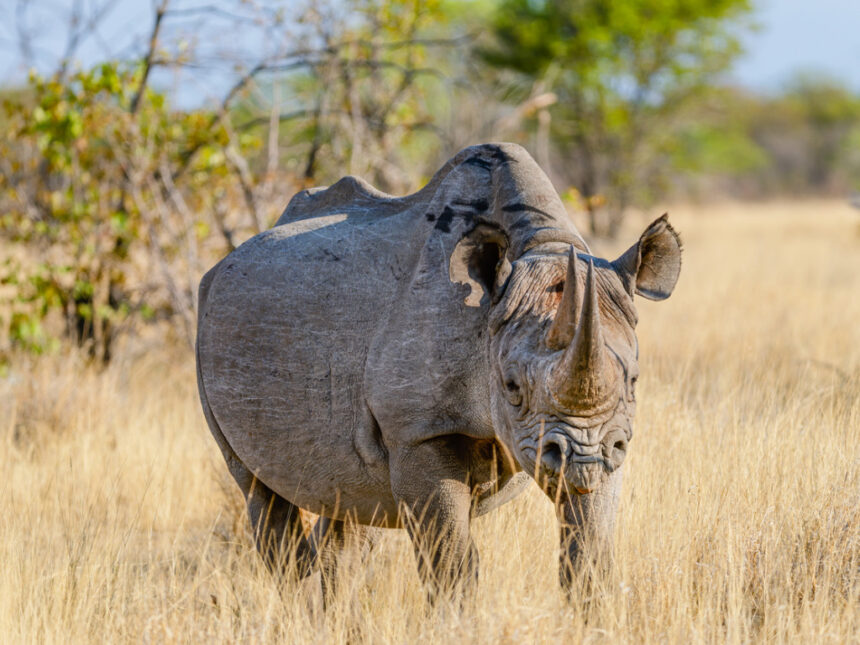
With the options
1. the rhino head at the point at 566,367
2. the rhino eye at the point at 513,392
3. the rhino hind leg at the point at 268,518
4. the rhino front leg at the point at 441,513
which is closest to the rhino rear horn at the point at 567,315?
the rhino head at the point at 566,367

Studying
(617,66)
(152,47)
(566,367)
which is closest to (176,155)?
(152,47)

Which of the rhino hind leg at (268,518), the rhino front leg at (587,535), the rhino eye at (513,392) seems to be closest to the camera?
the rhino eye at (513,392)

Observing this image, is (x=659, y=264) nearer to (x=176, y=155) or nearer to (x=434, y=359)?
(x=434, y=359)

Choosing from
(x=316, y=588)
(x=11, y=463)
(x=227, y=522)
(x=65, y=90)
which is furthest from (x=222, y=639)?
(x=65, y=90)

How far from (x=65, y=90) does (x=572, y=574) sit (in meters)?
6.14

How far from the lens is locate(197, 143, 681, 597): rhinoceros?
2.88 meters

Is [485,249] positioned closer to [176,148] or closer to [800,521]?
[800,521]

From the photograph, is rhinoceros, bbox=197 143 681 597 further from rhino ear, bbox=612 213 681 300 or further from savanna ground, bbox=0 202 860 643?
savanna ground, bbox=0 202 860 643

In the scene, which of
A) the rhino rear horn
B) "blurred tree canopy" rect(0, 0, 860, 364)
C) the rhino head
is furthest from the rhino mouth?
"blurred tree canopy" rect(0, 0, 860, 364)

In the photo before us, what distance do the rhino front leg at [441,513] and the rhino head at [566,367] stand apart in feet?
1.16

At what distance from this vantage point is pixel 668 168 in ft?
82.5

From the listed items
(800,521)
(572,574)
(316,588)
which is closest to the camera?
(572,574)

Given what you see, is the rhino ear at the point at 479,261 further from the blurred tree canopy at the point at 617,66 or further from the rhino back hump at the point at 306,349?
the blurred tree canopy at the point at 617,66

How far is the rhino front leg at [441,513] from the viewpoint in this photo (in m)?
3.37
